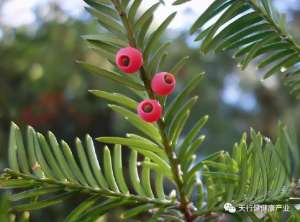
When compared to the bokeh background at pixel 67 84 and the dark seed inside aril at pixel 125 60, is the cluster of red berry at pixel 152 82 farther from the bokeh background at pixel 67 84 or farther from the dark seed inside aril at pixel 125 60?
the bokeh background at pixel 67 84

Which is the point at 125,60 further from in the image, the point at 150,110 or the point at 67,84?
the point at 67,84

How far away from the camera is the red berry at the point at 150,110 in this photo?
29cm

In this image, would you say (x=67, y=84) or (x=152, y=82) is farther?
(x=67, y=84)

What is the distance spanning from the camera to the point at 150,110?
287 millimetres

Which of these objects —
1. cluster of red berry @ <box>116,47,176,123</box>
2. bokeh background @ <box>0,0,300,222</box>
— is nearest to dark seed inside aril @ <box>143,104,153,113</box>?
cluster of red berry @ <box>116,47,176,123</box>

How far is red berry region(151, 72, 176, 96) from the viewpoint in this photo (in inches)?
11.2

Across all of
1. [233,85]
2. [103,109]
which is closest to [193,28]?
[103,109]

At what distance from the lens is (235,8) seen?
0.34 m

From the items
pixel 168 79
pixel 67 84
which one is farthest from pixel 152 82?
pixel 67 84

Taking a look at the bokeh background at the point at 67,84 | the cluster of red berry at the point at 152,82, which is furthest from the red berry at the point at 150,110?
the bokeh background at the point at 67,84

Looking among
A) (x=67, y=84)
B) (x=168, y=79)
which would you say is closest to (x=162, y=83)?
(x=168, y=79)

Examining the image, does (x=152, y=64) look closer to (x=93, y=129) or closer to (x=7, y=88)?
(x=7, y=88)

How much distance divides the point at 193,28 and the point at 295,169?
13 cm

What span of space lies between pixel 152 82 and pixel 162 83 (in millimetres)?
11
